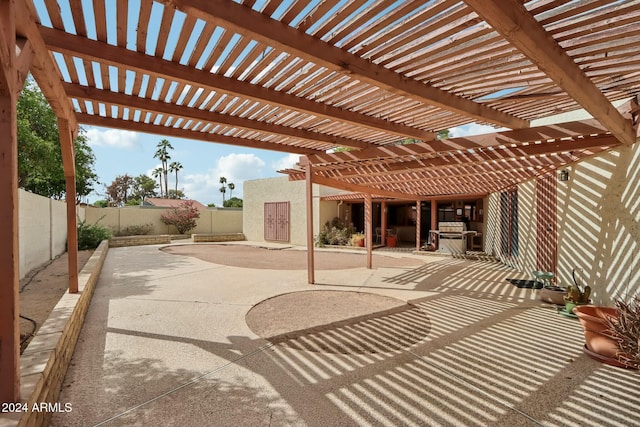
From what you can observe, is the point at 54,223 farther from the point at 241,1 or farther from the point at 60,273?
the point at 241,1

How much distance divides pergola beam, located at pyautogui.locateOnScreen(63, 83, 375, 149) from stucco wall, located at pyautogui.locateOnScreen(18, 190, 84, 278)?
11.4ft

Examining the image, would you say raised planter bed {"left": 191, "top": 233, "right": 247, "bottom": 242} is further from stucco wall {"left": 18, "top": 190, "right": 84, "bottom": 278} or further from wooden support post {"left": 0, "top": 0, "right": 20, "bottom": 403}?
wooden support post {"left": 0, "top": 0, "right": 20, "bottom": 403}

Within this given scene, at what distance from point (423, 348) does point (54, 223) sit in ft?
34.3

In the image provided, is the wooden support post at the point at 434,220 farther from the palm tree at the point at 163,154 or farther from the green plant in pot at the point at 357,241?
the palm tree at the point at 163,154

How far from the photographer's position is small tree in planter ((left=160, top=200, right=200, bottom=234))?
19656mm

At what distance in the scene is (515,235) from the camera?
8.70m

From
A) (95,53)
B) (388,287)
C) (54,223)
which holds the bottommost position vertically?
(388,287)

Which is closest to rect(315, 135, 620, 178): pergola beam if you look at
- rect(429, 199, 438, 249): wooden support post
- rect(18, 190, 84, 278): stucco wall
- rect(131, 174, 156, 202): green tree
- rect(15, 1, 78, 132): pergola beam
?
rect(15, 1, 78, 132): pergola beam

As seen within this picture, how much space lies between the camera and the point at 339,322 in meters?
4.22

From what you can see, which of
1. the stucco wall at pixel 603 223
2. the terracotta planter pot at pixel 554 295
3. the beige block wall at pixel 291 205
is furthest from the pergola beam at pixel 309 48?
the beige block wall at pixel 291 205

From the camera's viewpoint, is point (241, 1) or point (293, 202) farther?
point (293, 202)

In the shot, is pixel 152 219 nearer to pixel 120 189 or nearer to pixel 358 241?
pixel 358 241

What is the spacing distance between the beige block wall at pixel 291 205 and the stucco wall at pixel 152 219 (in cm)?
422

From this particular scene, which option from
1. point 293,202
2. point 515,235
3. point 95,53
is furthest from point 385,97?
point 293,202
